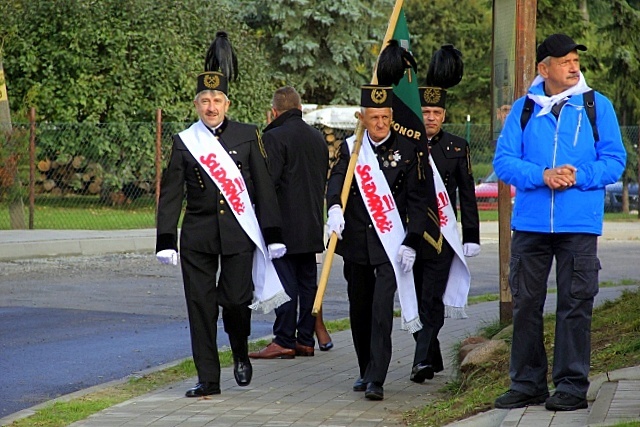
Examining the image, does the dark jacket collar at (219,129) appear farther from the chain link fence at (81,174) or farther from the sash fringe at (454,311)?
the chain link fence at (81,174)

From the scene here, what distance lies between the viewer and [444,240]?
28.6 feet

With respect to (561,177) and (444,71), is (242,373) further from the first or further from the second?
(561,177)

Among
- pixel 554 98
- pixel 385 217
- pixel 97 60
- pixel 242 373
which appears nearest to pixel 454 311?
pixel 385 217

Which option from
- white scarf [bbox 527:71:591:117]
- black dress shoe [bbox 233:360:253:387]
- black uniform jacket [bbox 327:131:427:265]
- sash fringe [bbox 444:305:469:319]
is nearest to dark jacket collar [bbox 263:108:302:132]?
black uniform jacket [bbox 327:131:427:265]

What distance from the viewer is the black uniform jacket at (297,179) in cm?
977

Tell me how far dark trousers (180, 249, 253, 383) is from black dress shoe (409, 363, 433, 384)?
1.13 metres

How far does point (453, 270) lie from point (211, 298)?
5.60 feet

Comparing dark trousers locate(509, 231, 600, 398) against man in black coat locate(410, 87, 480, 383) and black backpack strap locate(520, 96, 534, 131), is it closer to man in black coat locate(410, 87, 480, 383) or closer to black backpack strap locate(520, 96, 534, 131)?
black backpack strap locate(520, 96, 534, 131)

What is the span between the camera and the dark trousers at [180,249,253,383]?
8.04 metres

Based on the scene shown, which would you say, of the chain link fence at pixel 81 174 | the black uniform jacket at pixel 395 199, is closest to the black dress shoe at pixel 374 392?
the black uniform jacket at pixel 395 199

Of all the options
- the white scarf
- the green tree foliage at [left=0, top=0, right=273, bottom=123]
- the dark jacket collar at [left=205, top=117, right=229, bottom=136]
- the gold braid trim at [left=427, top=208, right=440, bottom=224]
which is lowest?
the gold braid trim at [left=427, top=208, right=440, bottom=224]

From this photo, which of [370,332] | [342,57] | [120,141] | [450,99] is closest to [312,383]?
[370,332]

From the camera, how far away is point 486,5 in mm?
32062

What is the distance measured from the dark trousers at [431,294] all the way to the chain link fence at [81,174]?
42.3 feet
